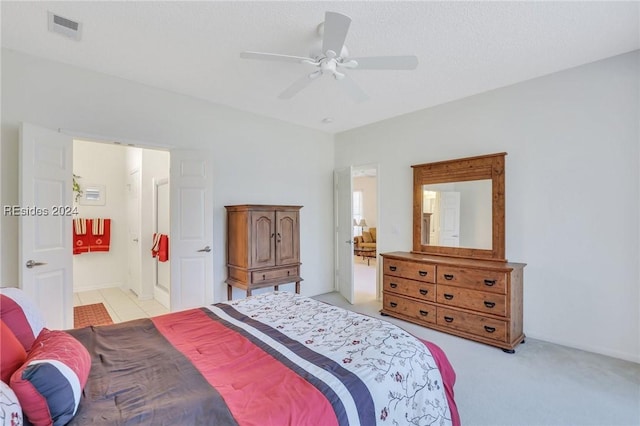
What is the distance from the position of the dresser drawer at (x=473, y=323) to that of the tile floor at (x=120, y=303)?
3555 mm

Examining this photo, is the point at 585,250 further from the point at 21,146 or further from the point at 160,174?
the point at 160,174

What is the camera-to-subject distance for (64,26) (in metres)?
2.35

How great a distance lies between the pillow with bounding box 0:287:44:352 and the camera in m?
1.29

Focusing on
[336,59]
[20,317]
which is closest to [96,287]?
[20,317]

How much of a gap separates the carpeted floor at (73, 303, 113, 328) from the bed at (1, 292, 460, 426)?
250 centimetres

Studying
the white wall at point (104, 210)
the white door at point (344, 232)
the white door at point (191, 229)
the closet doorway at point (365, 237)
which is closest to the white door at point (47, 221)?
the white door at point (191, 229)

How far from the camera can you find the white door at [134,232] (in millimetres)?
5016

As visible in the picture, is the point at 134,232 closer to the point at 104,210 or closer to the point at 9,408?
the point at 104,210

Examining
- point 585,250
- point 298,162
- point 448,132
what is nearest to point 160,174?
point 298,162

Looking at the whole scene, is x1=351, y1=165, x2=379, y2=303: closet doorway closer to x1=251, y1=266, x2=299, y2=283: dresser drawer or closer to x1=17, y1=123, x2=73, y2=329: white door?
x1=251, y1=266, x2=299, y2=283: dresser drawer

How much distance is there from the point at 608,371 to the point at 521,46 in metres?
2.78

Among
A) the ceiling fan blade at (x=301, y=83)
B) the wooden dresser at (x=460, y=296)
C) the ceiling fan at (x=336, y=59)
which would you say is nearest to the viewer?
the ceiling fan at (x=336, y=59)

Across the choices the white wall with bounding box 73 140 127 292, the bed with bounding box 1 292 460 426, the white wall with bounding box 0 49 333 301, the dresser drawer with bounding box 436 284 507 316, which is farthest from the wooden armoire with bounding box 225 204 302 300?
the white wall with bounding box 73 140 127 292

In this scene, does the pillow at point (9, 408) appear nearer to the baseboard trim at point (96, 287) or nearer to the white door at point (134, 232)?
the white door at point (134, 232)
